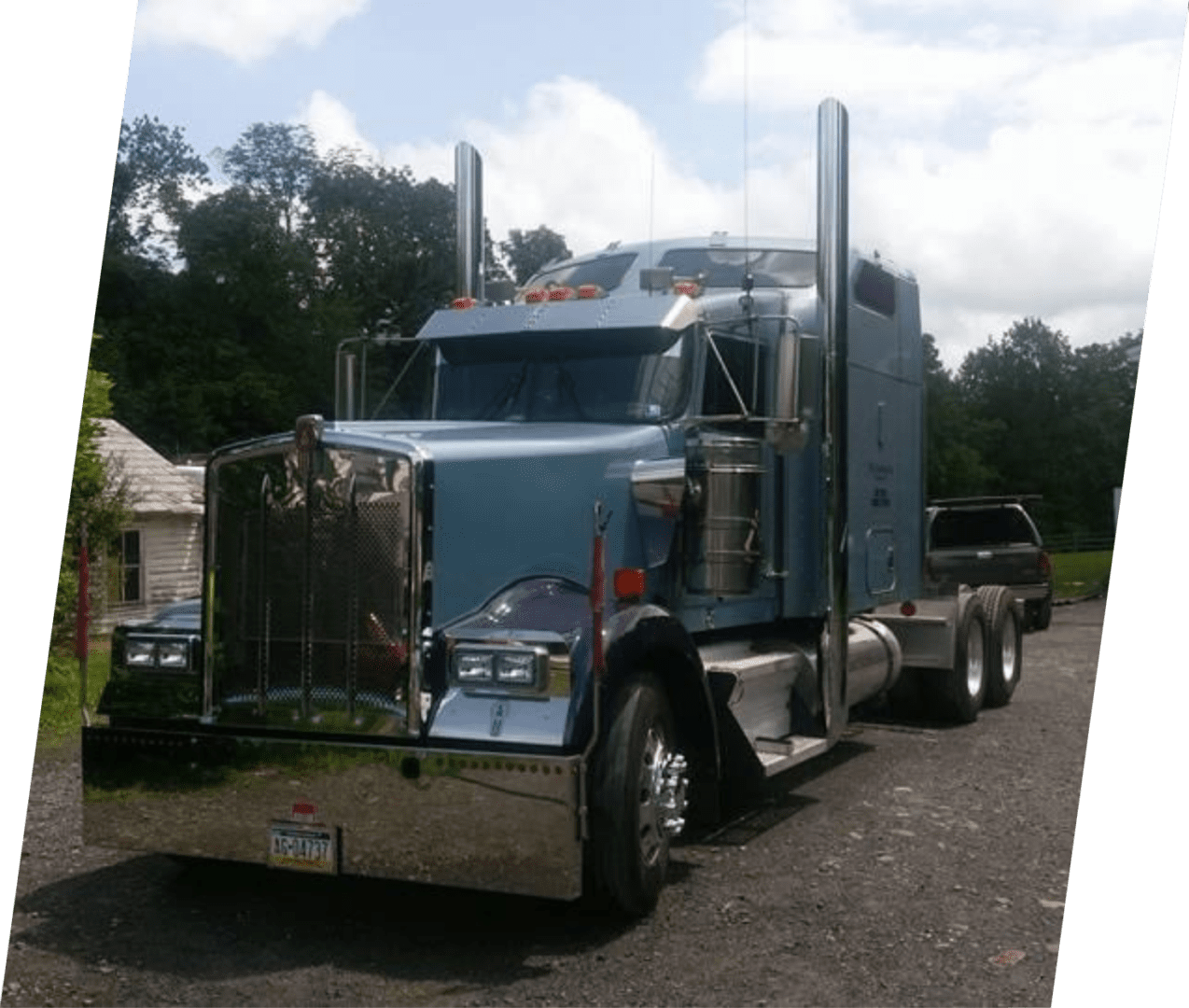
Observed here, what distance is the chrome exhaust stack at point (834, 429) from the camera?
7.35 m

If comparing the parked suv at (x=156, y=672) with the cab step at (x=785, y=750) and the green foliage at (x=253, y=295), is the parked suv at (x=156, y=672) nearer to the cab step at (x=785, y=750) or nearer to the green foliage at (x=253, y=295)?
the green foliage at (x=253, y=295)

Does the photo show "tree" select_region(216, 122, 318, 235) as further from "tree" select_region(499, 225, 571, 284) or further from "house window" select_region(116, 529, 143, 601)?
"house window" select_region(116, 529, 143, 601)

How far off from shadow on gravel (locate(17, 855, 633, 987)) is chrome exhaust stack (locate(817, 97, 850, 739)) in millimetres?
2529

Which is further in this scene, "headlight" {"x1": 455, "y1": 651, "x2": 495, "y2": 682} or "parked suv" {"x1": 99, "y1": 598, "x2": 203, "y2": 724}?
"parked suv" {"x1": 99, "y1": 598, "x2": 203, "y2": 724}

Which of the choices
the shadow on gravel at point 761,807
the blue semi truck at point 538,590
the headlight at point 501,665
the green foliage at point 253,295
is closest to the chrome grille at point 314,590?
the blue semi truck at point 538,590

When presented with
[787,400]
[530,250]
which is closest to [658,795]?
[787,400]

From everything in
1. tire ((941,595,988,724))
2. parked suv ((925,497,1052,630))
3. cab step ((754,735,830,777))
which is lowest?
cab step ((754,735,830,777))

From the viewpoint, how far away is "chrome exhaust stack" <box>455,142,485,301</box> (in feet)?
29.0

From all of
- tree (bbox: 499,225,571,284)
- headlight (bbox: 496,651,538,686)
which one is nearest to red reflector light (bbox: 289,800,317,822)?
headlight (bbox: 496,651,538,686)

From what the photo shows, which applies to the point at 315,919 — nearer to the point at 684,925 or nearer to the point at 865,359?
the point at 684,925

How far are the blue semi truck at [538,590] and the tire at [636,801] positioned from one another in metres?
0.01

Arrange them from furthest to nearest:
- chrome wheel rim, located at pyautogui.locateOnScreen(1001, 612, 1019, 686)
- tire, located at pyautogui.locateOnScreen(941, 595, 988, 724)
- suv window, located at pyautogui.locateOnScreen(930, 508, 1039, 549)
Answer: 1. chrome wheel rim, located at pyautogui.locateOnScreen(1001, 612, 1019, 686)
2. tire, located at pyautogui.locateOnScreen(941, 595, 988, 724)
3. suv window, located at pyautogui.locateOnScreen(930, 508, 1039, 549)

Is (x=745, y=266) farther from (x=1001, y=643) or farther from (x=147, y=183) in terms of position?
(x=1001, y=643)

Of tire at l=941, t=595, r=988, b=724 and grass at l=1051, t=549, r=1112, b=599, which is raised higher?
grass at l=1051, t=549, r=1112, b=599
